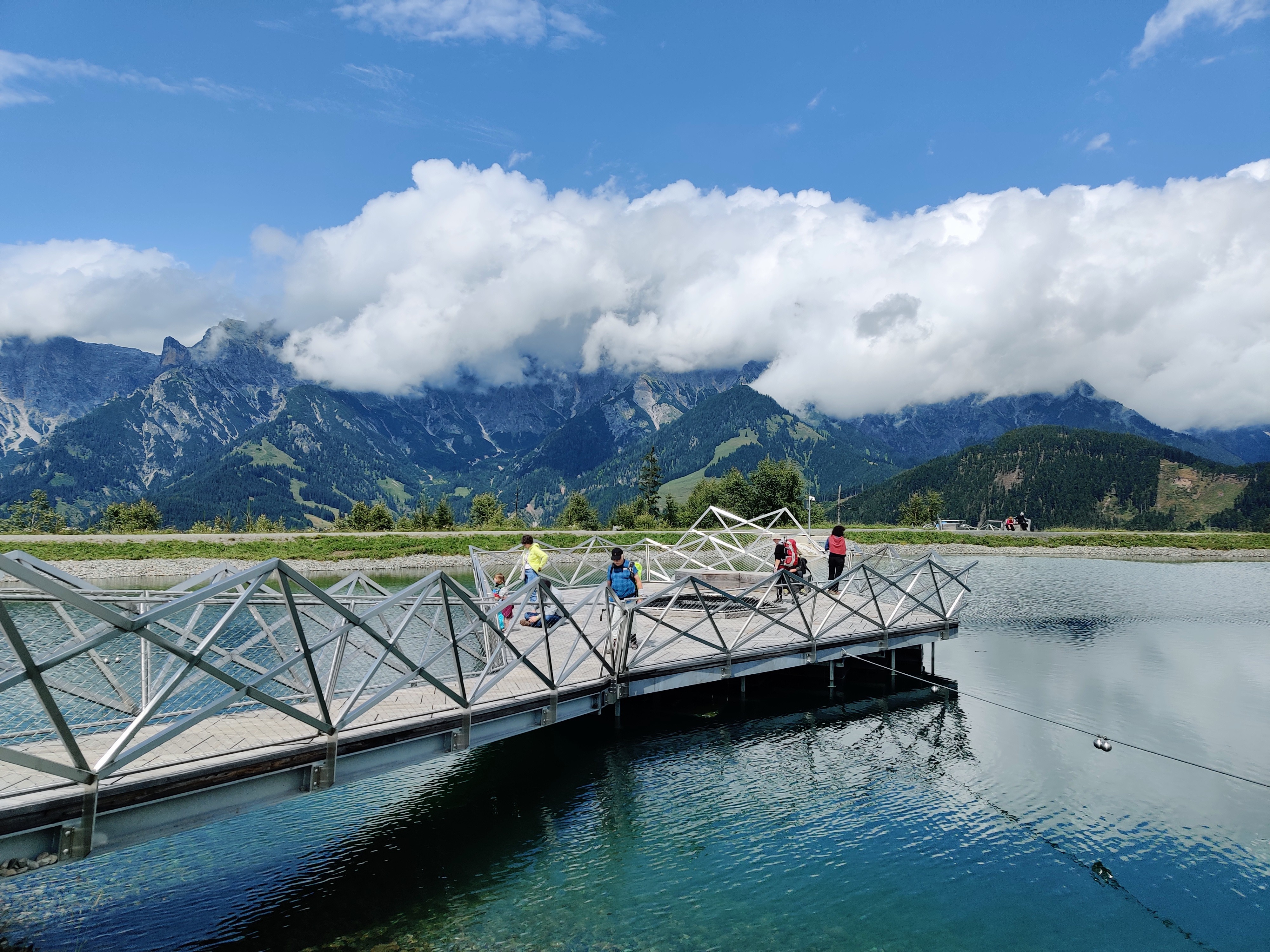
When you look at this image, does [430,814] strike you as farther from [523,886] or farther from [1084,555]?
[1084,555]

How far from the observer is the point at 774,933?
35.3ft

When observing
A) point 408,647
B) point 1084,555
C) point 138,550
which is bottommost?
point 1084,555

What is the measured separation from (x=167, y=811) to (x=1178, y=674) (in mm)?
29926

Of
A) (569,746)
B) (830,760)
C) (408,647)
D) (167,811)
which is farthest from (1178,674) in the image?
(167,811)

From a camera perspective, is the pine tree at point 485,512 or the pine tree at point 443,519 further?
the pine tree at point 485,512

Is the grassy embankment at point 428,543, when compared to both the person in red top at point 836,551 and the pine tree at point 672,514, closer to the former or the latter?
the pine tree at point 672,514

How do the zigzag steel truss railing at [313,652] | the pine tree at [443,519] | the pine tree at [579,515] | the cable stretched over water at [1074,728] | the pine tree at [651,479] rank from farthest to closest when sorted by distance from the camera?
the pine tree at [651,479] < the pine tree at [579,515] < the pine tree at [443,519] < the cable stretched over water at [1074,728] < the zigzag steel truss railing at [313,652]

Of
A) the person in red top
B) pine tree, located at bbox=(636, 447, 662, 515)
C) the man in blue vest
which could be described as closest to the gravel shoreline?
the person in red top

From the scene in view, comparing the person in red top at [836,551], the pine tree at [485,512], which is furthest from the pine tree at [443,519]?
the person in red top at [836,551]

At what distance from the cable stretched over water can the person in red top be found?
125 inches

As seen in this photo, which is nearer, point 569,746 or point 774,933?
point 774,933

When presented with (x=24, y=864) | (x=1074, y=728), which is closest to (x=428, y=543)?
(x=1074, y=728)

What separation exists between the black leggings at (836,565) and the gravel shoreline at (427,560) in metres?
22.0

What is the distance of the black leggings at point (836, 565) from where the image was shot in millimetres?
25688
